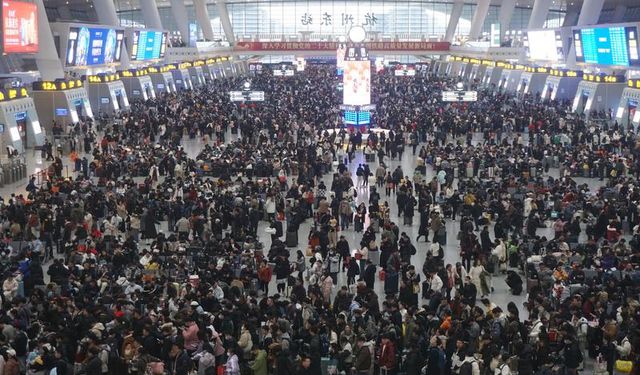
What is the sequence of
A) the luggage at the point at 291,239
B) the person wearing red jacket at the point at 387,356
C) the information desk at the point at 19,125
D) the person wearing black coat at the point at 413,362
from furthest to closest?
the information desk at the point at 19,125
the luggage at the point at 291,239
the person wearing red jacket at the point at 387,356
the person wearing black coat at the point at 413,362

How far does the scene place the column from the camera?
44500 mm

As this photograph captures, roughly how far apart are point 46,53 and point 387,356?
119ft

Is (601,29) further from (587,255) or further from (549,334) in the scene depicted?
(549,334)

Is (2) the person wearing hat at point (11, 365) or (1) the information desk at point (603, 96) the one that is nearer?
(2) the person wearing hat at point (11, 365)

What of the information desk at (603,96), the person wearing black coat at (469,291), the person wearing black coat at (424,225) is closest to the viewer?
the person wearing black coat at (469,291)

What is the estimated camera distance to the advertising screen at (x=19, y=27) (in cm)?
3891

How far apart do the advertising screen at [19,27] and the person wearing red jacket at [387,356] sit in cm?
3018

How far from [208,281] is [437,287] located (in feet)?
12.4

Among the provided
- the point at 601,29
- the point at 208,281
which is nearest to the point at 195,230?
the point at 208,281

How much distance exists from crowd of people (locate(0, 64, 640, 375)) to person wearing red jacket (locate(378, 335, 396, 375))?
0.05 feet

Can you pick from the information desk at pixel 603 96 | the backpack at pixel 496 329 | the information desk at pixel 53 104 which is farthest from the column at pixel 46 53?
the backpack at pixel 496 329

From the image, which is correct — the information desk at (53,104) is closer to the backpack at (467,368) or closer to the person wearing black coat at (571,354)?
the person wearing black coat at (571,354)

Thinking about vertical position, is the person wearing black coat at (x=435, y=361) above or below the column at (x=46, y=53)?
below

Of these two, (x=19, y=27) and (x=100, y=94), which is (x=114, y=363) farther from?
(x=100, y=94)
